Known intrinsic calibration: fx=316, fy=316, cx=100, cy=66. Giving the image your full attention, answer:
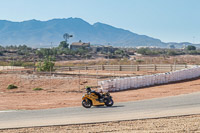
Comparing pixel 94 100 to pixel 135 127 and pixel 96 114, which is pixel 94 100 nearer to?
pixel 96 114

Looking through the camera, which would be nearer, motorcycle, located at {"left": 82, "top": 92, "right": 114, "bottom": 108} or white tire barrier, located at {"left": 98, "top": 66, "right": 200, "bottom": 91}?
motorcycle, located at {"left": 82, "top": 92, "right": 114, "bottom": 108}

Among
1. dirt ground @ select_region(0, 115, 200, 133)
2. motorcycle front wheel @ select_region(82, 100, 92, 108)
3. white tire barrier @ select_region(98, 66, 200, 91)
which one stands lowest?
dirt ground @ select_region(0, 115, 200, 133)

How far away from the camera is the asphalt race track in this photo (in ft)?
48.8

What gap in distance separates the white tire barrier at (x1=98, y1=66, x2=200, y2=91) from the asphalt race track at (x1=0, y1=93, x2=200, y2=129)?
892 centimetres

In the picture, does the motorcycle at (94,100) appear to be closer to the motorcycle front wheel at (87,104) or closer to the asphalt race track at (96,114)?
the motorcycle front wheel at (87,104)

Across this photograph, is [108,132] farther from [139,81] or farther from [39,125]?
[139,81]

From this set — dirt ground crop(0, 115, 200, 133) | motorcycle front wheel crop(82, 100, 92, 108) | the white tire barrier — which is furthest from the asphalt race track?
the white tire barrier

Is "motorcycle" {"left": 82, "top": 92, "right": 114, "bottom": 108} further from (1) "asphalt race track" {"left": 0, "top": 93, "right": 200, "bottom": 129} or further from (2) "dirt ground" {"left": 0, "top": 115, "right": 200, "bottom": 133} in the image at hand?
(2) "dirt ground" {"left": 0, "top": 115, "right": 200, "bottom": 133}

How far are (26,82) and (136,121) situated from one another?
90.5 feet

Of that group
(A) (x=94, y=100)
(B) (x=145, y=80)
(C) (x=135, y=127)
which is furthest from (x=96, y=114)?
(B) (x=145, y=80)

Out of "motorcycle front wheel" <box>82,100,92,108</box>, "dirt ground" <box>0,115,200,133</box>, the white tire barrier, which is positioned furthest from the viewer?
the white tire barrier

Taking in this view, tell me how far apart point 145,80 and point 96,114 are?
15.0 meters

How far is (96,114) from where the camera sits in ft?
53.8

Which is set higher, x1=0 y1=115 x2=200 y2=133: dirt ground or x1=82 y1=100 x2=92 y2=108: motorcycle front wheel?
x1=82 y1=100 x2=92 y2=108: motorcycle front wheel
